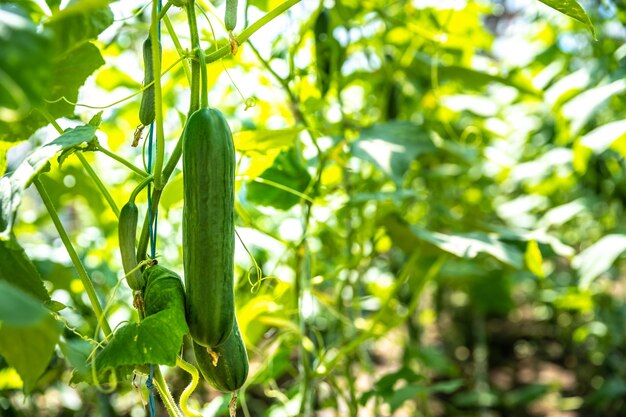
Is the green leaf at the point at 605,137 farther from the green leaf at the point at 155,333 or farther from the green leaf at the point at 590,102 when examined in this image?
the green leaf at the point at 155,333

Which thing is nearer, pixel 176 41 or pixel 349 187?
pixel 176 41

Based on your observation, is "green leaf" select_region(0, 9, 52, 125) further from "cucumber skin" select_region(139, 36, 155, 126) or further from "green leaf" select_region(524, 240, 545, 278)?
"green leaf" select_region(524, 240, 545, 278)

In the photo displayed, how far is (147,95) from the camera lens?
0.78 metres

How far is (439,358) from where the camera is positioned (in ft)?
Answer: 7.71

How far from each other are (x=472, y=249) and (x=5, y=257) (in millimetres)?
852

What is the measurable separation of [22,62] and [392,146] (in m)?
0.98

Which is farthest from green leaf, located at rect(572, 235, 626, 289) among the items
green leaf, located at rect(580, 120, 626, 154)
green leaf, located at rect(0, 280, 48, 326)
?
green leaf, located at rect(0, 280, 48, 326)

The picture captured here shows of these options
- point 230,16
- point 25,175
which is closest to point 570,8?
point 230,16

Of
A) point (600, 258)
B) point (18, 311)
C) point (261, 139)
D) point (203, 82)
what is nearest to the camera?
point (18, 311)

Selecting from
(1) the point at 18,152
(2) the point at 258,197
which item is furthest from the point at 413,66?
(1) the point at 18,152

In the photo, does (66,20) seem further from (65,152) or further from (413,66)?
(413,66)

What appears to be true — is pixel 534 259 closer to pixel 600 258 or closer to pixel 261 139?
pixel 600 258

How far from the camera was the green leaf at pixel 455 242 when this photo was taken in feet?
4.20

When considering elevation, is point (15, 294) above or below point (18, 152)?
above
